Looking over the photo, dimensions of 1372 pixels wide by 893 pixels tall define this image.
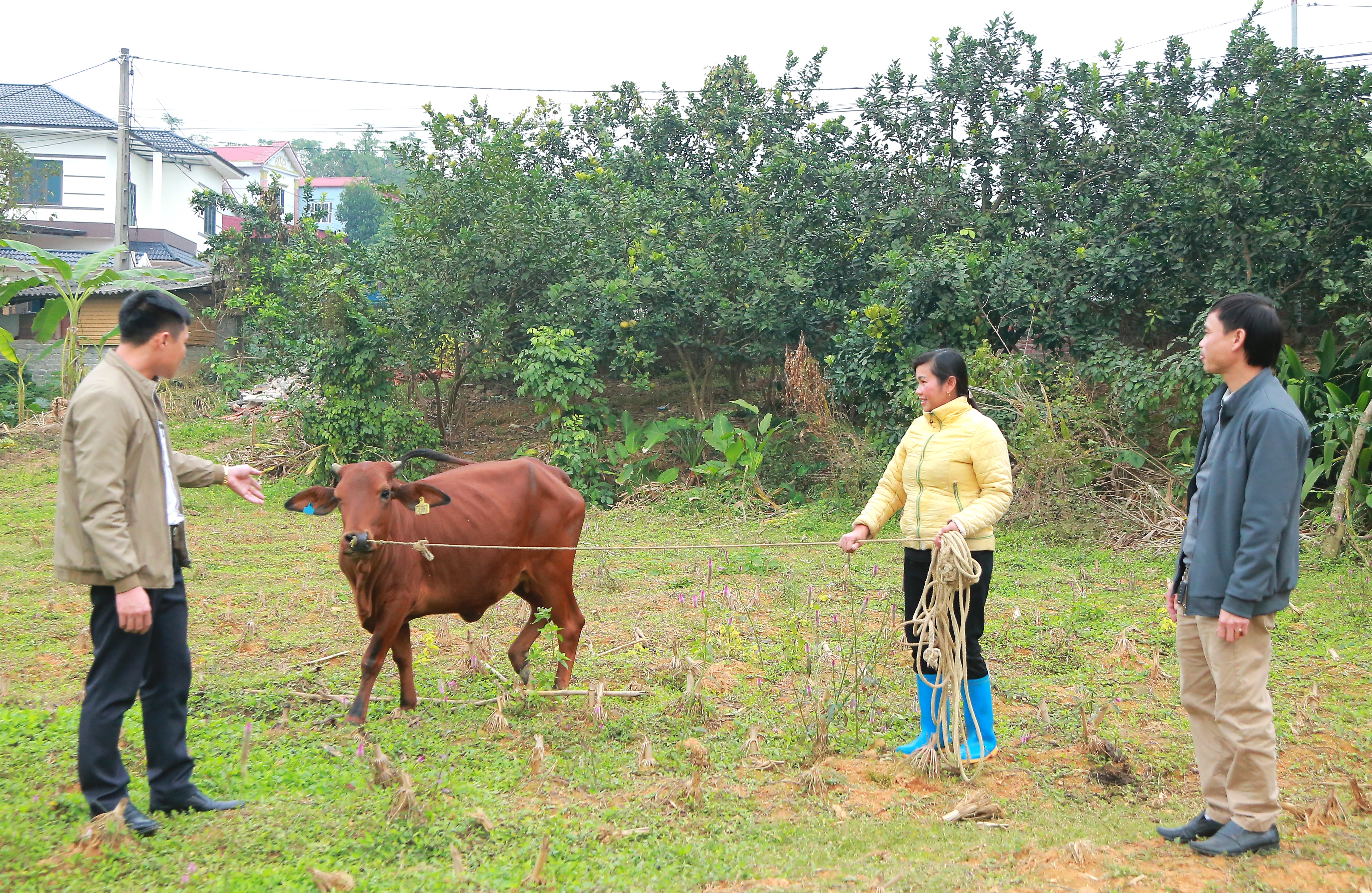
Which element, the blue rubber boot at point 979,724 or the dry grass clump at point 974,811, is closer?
the dry grass clump at point 974,811

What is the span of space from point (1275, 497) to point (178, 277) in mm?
16740

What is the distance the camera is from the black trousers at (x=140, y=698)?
3.68 metres

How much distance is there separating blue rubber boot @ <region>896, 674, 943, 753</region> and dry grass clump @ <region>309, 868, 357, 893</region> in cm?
243

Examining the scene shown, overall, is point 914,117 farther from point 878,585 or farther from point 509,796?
point 509,796

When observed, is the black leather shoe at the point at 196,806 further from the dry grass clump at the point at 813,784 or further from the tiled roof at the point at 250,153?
the tiled roof at the point at 250,153

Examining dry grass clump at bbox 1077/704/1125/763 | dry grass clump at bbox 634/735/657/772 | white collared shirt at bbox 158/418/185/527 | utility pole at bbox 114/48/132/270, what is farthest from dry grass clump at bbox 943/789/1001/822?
utility pole at bbox 114/48/132/270

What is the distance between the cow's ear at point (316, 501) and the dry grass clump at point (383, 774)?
53.3 inches

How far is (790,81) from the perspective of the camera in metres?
16.5

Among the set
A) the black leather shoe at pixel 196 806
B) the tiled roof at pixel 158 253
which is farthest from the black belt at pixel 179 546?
the tiled roof at pixel 158 253

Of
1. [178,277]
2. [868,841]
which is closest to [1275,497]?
[868,841]

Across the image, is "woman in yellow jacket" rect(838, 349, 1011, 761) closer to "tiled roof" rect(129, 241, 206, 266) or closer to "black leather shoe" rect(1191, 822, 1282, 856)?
"black leather shoe" rect(1191, 822, 1282, 856)

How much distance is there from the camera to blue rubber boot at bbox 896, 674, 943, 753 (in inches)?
179

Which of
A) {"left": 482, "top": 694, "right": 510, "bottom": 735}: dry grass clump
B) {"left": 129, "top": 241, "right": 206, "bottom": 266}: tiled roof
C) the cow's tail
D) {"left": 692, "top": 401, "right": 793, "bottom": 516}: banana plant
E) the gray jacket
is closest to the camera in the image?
the gray jacket

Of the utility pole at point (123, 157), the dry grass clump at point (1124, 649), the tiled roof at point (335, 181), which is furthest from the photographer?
the tiled roof at point (335, 181)
